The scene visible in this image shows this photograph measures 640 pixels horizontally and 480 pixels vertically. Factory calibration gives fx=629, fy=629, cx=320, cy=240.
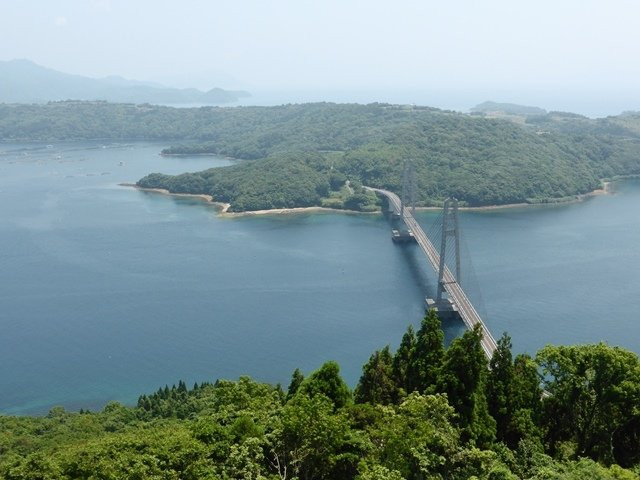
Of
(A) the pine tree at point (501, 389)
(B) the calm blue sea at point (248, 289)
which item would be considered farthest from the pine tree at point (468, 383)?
(B) the calm blue sea at point (248, 289)

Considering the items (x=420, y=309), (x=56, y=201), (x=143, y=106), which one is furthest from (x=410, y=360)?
(x=143, y=106)

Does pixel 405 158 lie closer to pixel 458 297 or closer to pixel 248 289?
pixel 248 289

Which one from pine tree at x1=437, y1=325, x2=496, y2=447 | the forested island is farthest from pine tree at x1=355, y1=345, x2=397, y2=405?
the forested island

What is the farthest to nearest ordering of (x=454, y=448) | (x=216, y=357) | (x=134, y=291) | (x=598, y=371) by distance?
(x=134, y=291) → (x=216, y=357) → (x=598, y=371) → (x=454, y=448)

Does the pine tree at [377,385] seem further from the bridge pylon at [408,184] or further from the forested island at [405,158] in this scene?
the forested island at [405,158]

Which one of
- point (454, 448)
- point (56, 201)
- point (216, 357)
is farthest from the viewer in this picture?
point (56, 201)

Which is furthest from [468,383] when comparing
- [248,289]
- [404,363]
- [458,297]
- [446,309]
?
[248,289]

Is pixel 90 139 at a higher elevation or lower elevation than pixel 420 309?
higher

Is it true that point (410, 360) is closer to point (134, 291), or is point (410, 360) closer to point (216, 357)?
point (216, 357)
